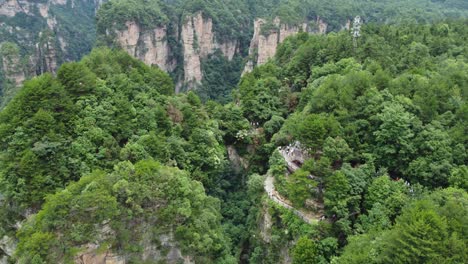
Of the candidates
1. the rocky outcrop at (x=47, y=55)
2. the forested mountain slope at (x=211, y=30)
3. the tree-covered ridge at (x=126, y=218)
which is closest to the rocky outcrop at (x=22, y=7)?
the rocky outcrop at (x=47, y=55)

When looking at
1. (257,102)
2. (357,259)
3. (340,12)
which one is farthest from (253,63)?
(357,259)

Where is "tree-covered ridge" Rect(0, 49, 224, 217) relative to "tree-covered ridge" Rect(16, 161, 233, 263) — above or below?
above

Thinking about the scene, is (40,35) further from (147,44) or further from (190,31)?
(190,31)

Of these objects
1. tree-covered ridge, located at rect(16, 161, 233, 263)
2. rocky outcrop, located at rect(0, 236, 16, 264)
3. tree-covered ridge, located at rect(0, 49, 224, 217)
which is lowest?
rocky outcrop, located at rect(0, 236, 16, 264)

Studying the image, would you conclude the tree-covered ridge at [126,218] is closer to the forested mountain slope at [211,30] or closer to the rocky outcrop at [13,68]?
the forested mountain slope at [211,30]

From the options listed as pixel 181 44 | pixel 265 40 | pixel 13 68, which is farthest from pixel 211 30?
pixel 13 68

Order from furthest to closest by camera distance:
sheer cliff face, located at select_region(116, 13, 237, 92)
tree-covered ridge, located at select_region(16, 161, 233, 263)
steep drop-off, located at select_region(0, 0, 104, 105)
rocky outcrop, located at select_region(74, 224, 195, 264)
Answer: sheer cliff face, located at select_region(116, 13, 237, 92) → steep drop-off, located at select_region(0, 0, 104, 105) → rocky outcrop, located at select_region(74, 224, 195, 264) → tree-covered ridge, located at select_region(16, 161, 233, 263)

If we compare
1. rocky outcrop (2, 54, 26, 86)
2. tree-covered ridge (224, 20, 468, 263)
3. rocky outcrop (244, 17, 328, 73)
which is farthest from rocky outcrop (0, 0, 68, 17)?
tree-covered ridge (224, 20, 468, 263)

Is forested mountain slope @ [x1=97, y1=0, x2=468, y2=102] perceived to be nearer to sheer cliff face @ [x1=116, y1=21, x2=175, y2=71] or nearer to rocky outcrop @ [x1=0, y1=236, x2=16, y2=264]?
sheer cliff face @ [x1=116, y1=21, x2=175, y2=71]
